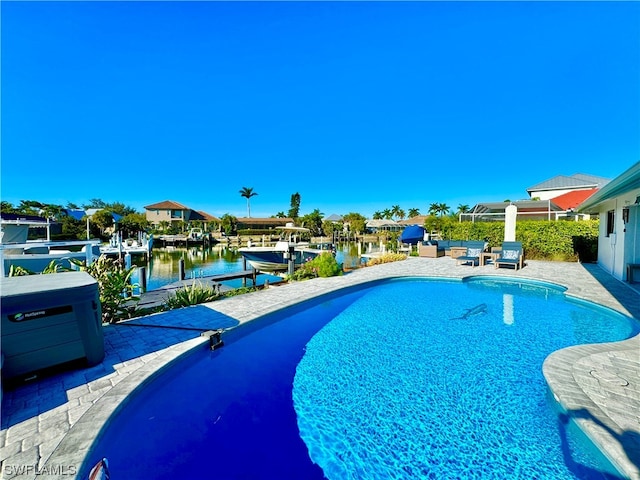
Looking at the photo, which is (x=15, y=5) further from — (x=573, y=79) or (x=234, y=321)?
Result: (x=573, y=79)

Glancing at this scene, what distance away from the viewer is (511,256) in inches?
472

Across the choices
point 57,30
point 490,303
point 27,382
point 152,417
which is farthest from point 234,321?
point 57,30

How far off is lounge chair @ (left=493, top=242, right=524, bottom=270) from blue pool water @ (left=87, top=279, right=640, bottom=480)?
5.84 m

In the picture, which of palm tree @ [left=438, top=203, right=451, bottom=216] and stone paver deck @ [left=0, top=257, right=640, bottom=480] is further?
palm tree @ [left=438, top=203, right=451, bottom=216]

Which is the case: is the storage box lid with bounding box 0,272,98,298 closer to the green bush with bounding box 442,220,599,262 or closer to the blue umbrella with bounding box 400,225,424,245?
the green bush with bounding box 442,220,599,262

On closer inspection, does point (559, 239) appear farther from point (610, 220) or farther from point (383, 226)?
point (383, 226)

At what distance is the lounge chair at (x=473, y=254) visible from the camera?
13141mm

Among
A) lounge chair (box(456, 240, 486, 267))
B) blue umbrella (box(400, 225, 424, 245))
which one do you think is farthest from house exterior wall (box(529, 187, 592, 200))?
lounge chair (box(456, 240, 486, 267))

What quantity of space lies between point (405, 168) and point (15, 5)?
103ft

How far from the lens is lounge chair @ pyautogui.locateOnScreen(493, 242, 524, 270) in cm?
1180

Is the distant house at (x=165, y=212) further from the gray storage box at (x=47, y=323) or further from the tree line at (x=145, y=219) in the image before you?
the gray storage box at (x=47, y=323)

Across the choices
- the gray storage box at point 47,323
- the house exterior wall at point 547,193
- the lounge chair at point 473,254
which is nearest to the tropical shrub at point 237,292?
the gray storage box at point 47,323

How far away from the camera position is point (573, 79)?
51.6 feet

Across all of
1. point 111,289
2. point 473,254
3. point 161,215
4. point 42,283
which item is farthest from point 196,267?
point 161,215
